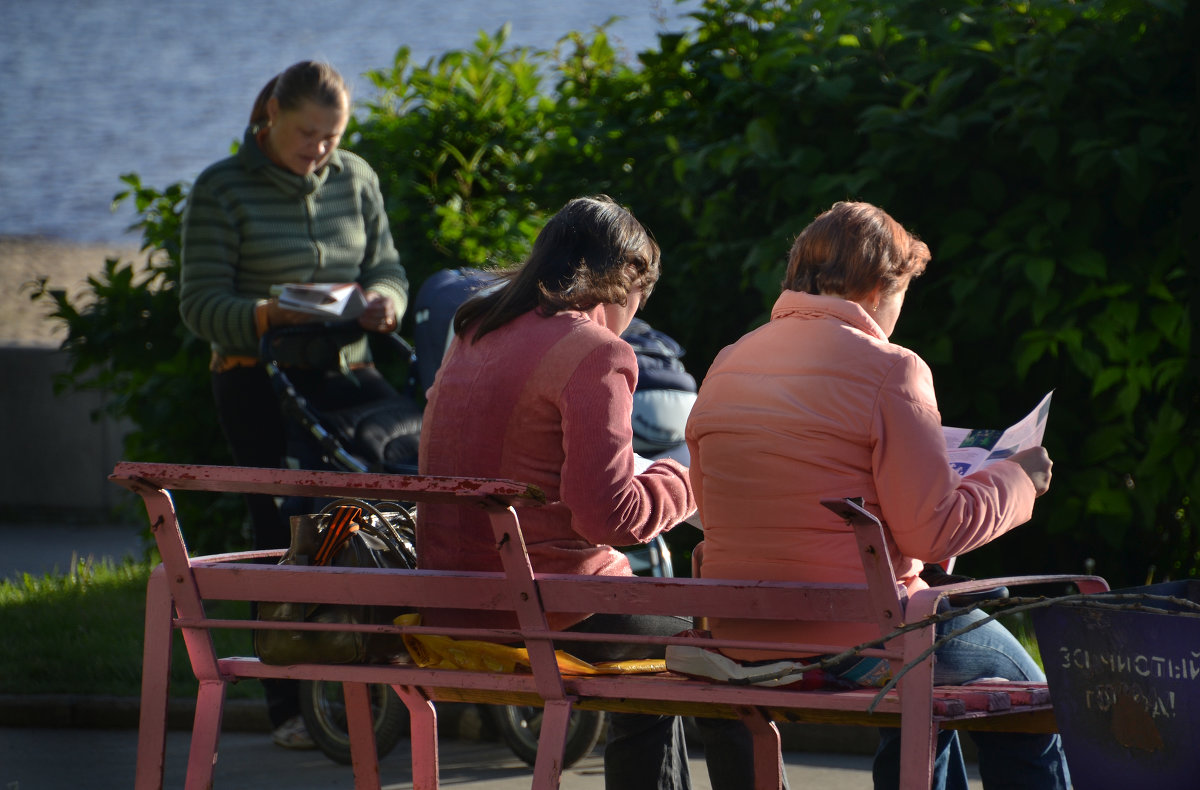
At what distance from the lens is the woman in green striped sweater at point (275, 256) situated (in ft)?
15.0

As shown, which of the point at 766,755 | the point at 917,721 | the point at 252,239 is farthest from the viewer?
the point at 252,239

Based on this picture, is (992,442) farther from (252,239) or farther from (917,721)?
(252,239)

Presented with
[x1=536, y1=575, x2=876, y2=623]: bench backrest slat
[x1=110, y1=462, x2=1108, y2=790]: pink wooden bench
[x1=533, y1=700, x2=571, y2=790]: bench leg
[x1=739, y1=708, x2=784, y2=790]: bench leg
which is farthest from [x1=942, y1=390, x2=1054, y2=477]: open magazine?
[x1=533, y1=700, x2=571, y2=790]: bench leg

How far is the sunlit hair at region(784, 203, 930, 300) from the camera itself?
9.34 ft

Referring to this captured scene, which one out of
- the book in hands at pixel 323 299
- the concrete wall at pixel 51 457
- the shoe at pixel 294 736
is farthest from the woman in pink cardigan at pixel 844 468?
the concrete wall at pixel 51 457

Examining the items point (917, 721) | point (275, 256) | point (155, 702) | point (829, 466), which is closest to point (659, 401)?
point (275, 256)

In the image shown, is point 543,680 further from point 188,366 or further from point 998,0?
point 188,366

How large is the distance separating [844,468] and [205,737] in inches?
47.2

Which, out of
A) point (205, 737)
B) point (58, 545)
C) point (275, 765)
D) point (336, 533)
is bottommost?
point (58, 545)

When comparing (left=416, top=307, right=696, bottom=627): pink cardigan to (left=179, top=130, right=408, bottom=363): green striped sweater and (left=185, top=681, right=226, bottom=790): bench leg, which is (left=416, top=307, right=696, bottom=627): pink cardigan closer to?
(left=185, top=681, right=226, bottom=790): bench leg

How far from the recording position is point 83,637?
5789mm

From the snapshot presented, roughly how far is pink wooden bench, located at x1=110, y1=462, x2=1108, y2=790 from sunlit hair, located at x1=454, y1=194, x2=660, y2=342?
0.54 metres

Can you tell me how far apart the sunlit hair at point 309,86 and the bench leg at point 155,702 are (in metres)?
2.24

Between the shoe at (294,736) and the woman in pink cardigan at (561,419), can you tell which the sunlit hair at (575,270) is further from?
the shoe at (294,736)
